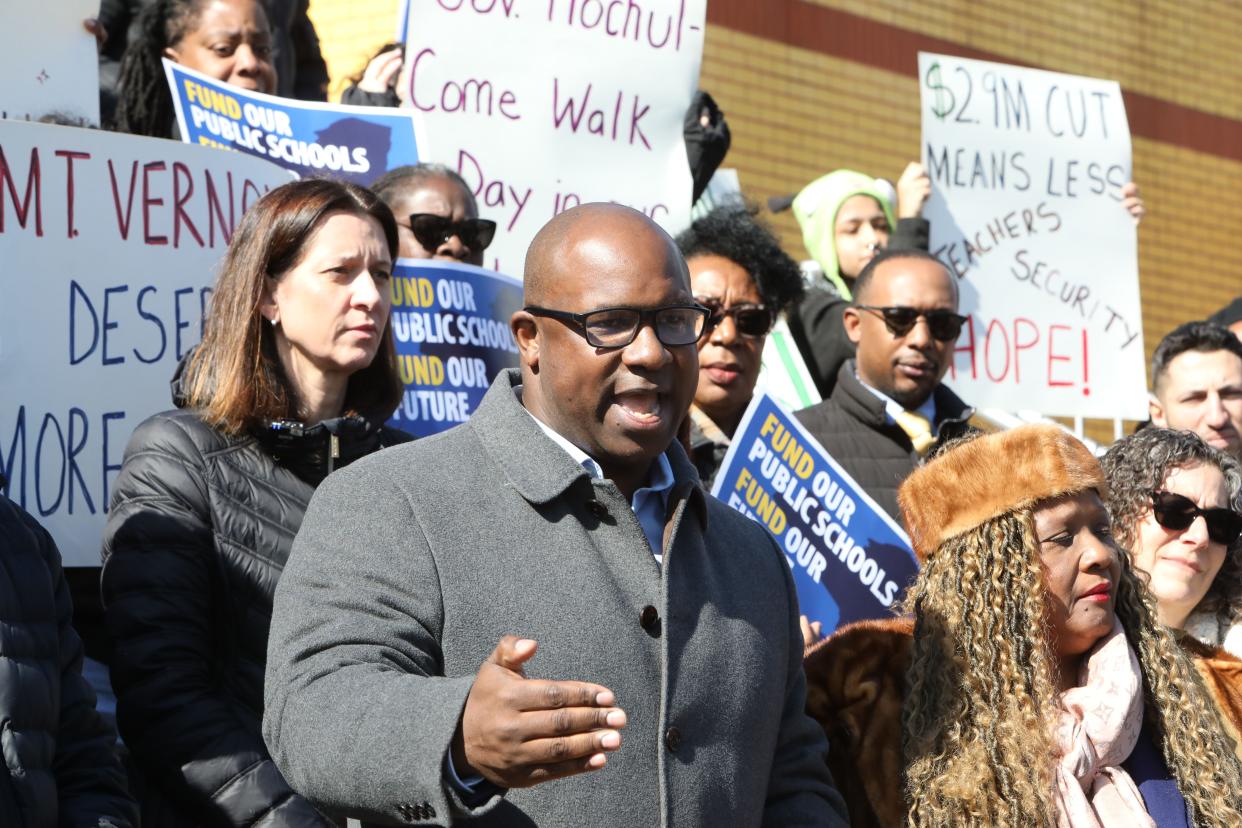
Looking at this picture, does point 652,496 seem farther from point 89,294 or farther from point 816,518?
point 89,294

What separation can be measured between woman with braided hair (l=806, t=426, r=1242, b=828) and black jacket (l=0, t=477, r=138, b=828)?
4.29 feet

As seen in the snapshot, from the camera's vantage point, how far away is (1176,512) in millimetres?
4141

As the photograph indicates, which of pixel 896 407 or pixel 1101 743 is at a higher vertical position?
pixel 896 407

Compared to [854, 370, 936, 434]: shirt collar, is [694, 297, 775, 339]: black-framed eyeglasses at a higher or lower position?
higher

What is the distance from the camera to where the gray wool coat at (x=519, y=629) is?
2.23m

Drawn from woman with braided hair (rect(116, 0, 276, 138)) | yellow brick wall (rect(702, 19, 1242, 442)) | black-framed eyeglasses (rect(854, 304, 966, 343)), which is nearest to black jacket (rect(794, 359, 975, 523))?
black-framed eyeglasses (rect(854, 304, 966, 343))

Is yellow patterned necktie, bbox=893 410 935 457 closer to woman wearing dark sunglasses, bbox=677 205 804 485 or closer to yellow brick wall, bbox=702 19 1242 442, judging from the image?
woman wearing dark sunglasses, bbox=677 205 804 485

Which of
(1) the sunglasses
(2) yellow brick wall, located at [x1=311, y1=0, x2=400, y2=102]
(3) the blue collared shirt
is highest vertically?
(2) yellow brick wall, located at [x1=311, y1=0, x2=400, y2=102]

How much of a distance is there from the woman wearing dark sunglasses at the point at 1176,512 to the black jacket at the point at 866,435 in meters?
0.62

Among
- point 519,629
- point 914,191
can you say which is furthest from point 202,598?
point 914,191

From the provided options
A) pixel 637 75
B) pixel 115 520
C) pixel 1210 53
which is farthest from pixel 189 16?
pixel 1210 53

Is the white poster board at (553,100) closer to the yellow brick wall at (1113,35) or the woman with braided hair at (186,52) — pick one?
the woman with braided hair at (186,52)

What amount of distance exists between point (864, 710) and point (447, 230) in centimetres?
179

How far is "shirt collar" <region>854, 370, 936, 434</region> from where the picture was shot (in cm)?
474
